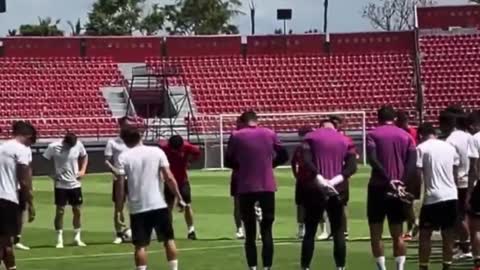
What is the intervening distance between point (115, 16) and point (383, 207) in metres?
80.8

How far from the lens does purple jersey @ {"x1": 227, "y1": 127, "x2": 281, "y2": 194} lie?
15172 millimetres

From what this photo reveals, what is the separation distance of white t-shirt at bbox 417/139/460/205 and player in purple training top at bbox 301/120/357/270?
0.89 m

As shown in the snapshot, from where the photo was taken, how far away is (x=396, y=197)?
14406 mm

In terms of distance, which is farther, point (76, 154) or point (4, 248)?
point (76, 154)

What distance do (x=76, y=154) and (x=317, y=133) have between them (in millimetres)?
7840

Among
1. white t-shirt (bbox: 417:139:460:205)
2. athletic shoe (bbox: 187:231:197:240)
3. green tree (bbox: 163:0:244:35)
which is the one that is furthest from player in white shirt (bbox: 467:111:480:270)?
green tree (bbox: 163:0:244:35)

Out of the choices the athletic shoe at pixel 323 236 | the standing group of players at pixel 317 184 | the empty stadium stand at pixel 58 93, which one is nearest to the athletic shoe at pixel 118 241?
the athletic shoe at pixel 323 236

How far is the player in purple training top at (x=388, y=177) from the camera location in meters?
14.5

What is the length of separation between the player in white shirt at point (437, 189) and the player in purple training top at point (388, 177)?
186 mm

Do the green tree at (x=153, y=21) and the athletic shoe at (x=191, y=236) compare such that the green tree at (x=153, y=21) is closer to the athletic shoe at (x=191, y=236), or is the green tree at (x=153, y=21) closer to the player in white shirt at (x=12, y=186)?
the athletic shoe at (x=191, y=236)

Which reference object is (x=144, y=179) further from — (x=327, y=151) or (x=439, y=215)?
(x=439, y=215)

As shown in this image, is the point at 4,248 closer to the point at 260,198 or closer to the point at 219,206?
the point at 260,198

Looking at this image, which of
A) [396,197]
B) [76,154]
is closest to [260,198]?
[396,197]

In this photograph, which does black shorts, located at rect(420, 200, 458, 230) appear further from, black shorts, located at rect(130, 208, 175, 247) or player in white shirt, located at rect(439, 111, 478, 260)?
black shorts, located at rect(130, 208, 175, 247)
